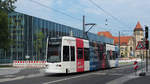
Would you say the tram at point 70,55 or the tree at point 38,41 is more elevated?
the tree at point 38,41

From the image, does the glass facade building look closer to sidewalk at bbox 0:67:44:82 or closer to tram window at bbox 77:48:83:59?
sidewalk at bbox 0:67:44:82

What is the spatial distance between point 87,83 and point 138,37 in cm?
14471

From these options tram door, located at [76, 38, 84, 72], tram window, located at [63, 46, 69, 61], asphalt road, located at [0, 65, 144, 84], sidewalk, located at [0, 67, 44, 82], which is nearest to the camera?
asphalt road, located at [0, 65, 144, 84]

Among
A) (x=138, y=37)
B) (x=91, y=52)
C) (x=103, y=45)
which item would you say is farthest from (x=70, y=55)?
(x=138, y=37)

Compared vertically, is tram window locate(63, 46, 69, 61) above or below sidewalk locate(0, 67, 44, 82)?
above

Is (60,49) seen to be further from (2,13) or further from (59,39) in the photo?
(2,13)

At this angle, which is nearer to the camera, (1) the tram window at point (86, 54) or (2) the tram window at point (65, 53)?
(2) the tram window at point (65, 53)

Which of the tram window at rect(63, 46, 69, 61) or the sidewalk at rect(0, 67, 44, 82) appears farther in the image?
the tram window at rect(63, 46, 69, 61)

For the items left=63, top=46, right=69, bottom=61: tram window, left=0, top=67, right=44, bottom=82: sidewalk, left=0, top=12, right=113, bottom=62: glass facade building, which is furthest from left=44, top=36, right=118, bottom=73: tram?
left=0, top=12, right=113, bottom=62: glass facade building

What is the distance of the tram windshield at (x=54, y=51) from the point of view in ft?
59.1

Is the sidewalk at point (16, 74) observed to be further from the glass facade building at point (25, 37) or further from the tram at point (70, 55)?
the glass facade building at point (25, 37)

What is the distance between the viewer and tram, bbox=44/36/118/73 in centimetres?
1792

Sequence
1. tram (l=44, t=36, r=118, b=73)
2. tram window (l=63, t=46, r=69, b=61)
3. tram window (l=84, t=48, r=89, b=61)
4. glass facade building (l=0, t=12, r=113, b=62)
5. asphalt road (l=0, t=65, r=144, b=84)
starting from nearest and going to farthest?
asphalt road (l=0, t=65, r=144, b=84) → tram (l=44, t=36, r=118, b=73) → tram window (l=63, t=46, r=69, b=61) → tram window (l=84, t=48, r=89, b=61) → glass facade building (l=0, t=12, r=113, b=62)

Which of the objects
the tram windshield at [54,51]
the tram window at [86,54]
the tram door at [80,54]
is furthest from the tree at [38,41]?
the tram windshield at [54,51]
